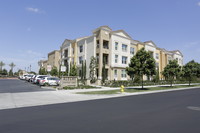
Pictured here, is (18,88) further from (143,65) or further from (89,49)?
(89,49)

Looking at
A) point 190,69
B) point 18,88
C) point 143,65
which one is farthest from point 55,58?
point 190,69

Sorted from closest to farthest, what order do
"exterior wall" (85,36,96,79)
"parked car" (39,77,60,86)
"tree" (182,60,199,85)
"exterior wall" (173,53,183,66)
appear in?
"parked car" (39,77,60,86), "exterior wall" (85,36,96,79), "tree" (182,60,199,85), "exterior wall" (173,53,183,66)

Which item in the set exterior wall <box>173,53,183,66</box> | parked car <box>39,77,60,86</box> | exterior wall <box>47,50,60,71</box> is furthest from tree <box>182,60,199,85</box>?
exterior wall <box>47,50,60,71</box>

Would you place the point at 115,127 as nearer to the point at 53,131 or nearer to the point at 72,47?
the point at 53,131

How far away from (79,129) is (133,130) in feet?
5.98

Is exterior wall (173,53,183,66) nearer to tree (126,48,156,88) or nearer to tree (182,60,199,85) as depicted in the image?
tree (182,60,199,85)

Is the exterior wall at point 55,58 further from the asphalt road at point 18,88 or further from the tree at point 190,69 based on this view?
the tree at point 190,69

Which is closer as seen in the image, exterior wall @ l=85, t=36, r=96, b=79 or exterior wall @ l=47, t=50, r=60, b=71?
exterior wall @ l=85, t=36, r=96, b=79

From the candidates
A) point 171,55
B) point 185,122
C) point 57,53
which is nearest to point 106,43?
point 57,53

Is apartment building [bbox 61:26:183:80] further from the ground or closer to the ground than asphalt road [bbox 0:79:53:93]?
further from the ground

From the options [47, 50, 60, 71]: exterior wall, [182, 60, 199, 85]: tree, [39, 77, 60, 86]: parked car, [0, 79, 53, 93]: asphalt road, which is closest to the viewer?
[0, 79, 53, 93]: asphalt road

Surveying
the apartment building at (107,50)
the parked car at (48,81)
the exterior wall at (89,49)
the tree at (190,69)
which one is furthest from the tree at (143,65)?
the tree at (190,69)

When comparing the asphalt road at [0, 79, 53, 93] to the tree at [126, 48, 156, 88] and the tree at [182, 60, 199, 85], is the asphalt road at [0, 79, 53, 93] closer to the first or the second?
the tree at [126, 48, 156, 88]

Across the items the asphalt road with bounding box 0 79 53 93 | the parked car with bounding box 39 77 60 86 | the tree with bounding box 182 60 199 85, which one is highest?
the tree with bounding box 182 60 199 85
